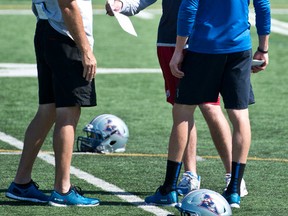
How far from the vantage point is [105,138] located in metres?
11.0

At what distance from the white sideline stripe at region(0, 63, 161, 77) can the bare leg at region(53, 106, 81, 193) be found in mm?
8624

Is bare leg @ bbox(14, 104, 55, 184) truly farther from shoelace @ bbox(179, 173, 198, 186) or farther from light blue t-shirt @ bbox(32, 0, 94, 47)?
shoelace @ bbox(179, 173, 198, 186)

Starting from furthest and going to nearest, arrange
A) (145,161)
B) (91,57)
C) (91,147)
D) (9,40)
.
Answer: (9,40), (91,147), (145,161), (91,57)

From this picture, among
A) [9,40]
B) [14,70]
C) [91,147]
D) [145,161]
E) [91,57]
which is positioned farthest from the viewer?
[9,40]

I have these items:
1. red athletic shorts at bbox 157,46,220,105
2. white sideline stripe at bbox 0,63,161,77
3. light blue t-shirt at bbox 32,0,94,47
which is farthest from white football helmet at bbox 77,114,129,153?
white sideline stripe at bbox 0,63,161,77

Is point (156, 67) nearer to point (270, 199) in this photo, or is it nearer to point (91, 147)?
point (91, 147)

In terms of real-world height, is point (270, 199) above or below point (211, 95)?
below

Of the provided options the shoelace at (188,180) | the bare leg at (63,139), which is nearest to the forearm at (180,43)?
the bare leg at (63,139)

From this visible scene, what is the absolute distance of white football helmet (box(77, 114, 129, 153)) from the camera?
11.0m

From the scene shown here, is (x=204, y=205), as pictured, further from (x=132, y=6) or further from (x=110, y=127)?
(x=110, y=127)

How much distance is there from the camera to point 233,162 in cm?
838

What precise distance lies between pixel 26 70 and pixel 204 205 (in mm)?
10150

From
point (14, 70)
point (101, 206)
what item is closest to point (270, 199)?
point (101, 206)

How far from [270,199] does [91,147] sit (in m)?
2.85
